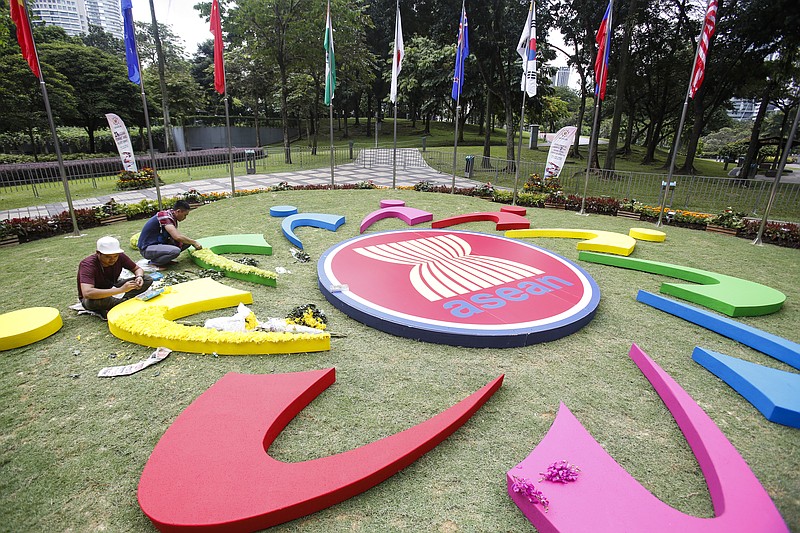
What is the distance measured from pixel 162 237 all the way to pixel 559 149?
13991 millimetres

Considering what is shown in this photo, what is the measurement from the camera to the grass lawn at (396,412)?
3469mm

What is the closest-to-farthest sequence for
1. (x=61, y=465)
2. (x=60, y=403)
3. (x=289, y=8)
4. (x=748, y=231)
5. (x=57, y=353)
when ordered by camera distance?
(x=61, y=465), (x=60, y=403), (x=57, y=353), (x=748, y=231), (x=289, y=8)

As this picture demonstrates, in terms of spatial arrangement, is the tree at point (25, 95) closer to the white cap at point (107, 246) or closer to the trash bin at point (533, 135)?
the white cap at point (107, 246)

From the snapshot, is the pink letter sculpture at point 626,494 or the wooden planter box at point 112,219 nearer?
the pink letter sculpture at point 626,494

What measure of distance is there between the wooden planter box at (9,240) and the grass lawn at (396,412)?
4.39m

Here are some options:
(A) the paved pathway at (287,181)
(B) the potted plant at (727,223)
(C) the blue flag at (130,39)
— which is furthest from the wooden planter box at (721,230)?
(C) the blue flag at (130,39)

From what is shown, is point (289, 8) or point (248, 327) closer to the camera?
→ point (248, 327)

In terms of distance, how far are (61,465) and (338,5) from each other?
29792mm

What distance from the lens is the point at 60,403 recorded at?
461 centimetres

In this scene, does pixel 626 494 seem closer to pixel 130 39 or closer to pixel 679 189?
pixel 130 39

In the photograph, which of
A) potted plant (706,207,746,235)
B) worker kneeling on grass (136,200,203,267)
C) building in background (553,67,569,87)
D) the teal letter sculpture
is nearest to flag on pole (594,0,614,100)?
potted plant (706,207,746,235)

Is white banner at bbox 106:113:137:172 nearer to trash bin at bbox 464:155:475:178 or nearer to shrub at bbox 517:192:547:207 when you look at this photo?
shrub at bbox 517:192:547:207

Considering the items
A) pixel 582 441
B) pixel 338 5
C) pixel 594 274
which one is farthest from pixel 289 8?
pixel 582 441

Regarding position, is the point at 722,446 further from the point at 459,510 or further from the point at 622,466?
the point at 459,510
